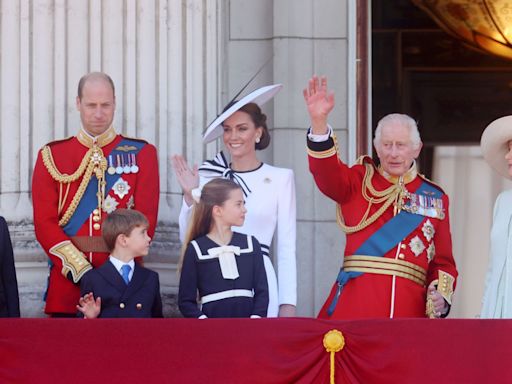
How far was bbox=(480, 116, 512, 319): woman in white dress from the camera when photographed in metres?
7.76

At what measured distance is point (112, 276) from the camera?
779 cm

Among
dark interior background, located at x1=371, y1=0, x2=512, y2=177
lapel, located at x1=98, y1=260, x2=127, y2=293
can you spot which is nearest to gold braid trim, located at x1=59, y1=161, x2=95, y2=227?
lapel, located at x1=98, y1=260, x2=127, y2=293

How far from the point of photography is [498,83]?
1444 centimetres

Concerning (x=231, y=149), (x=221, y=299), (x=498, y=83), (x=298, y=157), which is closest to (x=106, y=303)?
(x=221, y=299)

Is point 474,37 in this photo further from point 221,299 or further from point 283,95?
point 221,299

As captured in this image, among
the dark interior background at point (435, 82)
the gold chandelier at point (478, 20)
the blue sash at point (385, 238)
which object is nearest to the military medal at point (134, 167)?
the blue sash at point (385, 238)

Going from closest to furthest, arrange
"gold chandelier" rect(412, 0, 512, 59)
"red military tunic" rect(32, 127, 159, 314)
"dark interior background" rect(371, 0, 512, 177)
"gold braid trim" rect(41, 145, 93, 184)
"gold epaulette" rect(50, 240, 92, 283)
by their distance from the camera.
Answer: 1. "gold epaulette" rect(50, 240, 92, 283)
2. "red military tunic" rect(32, 127, 159, 314)
3. "gold braid trim" rect(41, 145, 93, 184)
4. "gold chandelier" rect(412, 0, 512, 59)
5. "dark interior background" rect(371, 0, 512, 177)

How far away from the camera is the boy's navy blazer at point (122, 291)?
25.3 ft

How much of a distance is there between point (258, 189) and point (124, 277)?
0.81 m

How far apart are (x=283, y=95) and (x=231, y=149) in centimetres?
177

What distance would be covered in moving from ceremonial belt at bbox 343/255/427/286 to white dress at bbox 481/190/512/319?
0.32 m

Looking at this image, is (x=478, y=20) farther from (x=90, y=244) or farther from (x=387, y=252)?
(x=90, y=244)

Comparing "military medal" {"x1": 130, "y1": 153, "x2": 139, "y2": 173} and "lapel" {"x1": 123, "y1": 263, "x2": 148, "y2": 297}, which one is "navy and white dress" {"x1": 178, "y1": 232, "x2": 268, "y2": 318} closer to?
"lapel" {"x1": 123, "y1": 263, "x2": 148, "y2": 297}

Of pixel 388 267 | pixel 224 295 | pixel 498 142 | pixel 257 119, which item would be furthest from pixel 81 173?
pixel 498 142
